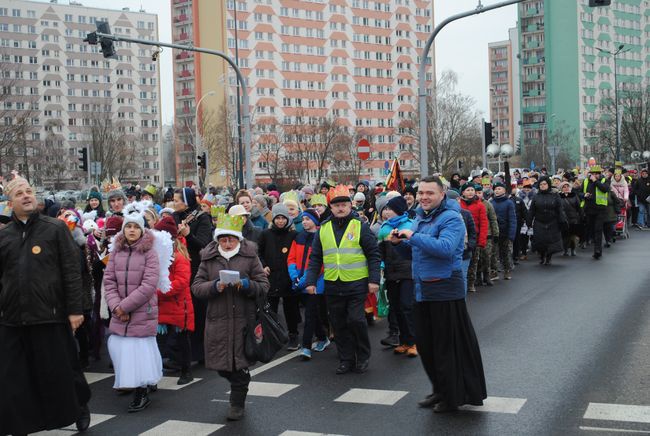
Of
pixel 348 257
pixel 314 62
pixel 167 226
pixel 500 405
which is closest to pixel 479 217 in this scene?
pixel 348 257

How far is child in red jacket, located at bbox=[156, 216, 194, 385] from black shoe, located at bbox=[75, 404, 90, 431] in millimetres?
1637

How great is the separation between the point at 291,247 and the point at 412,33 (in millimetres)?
120769

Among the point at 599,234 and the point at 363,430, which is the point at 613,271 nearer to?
the point at 599,234

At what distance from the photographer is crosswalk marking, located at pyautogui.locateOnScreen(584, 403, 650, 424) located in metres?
6.54

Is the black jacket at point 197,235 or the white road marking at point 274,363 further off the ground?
the black jacket at point 197,235

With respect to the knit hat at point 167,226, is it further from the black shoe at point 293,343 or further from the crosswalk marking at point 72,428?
the black shoe at point 293,343

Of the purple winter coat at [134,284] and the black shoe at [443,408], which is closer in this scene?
the black shoe at [443,408]

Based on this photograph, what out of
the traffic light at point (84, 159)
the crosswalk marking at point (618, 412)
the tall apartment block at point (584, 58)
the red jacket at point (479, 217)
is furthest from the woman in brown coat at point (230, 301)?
the tall apartment block at point (584, 58)

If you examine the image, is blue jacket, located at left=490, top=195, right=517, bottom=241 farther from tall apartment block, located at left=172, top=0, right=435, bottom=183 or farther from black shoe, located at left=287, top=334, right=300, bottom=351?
tall apartment block, located at left=172, top=0, right=435, bottom=183

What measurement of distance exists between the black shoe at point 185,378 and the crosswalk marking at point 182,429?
1.55 m

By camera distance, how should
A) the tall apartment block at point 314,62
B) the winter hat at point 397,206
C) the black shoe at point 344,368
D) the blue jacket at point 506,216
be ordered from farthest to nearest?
the tall apartment block at point 314,62, the blue jacket at point 506,216, the winter hat at point 397,206, the black shoe at point 344,368

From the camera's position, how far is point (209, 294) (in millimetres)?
7098

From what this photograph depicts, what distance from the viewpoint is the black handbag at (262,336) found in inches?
277

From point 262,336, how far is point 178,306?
1.65 meters
